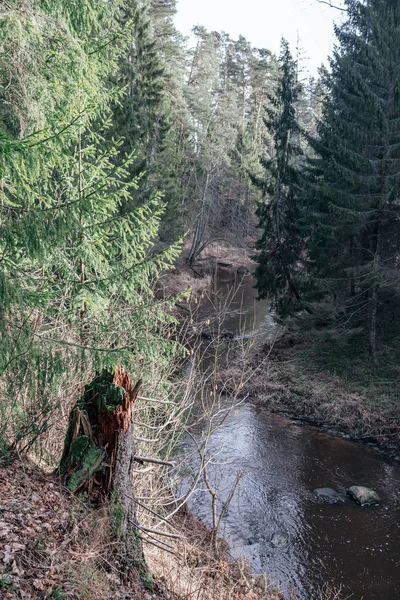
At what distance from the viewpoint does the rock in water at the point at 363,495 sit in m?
9.34

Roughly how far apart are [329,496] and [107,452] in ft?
21.8

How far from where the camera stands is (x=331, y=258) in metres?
16.1

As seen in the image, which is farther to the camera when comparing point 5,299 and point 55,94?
point 55,94

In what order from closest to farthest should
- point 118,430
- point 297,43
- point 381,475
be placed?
point 118,430
point 381,475
point 297,43

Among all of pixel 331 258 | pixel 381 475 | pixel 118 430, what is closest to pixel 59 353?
pixel 118 430

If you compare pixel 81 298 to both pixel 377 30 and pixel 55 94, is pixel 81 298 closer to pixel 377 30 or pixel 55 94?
pixel 55 94

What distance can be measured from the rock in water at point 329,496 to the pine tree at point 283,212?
28.8ft

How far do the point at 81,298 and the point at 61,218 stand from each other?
107 cm

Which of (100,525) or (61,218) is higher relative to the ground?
(61,218)

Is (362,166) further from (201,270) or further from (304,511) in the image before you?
(201,270)

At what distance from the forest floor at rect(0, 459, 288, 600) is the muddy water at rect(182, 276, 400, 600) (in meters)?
2.56

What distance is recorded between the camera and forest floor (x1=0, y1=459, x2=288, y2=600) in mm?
3623

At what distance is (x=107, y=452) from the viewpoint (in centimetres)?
482

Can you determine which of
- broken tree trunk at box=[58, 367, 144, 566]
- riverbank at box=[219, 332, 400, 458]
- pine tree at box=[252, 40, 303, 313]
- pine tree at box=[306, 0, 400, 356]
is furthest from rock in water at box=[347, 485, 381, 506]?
pine tree at box=[252, 40, 303, 313]
